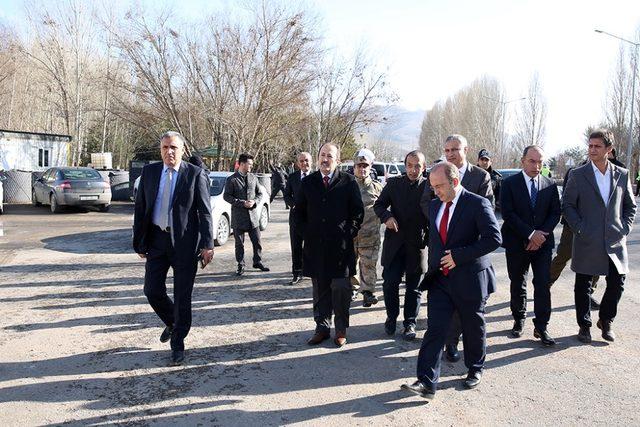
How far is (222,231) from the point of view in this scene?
34.3 ft

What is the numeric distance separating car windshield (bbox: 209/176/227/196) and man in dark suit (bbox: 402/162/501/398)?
24.7ft

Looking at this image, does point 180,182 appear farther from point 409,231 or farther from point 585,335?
point 585,335

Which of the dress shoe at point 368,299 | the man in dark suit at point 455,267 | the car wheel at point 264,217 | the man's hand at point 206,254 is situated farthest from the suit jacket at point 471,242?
the car wheel at point 264,217

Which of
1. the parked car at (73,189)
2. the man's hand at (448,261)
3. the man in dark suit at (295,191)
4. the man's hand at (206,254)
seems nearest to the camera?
the man's hand at (448,261)

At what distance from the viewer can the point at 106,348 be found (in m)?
4.70

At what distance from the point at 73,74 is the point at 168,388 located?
137 feet

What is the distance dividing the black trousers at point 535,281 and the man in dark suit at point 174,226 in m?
3.08

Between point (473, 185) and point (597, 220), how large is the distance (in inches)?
51.1

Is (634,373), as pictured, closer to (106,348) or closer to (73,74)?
(106,348)

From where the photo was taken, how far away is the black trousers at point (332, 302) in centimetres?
485

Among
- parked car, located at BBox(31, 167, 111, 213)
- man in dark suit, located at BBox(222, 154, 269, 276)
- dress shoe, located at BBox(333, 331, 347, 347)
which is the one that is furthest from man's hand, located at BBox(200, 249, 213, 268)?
parked car, located at BBox(31, 167, 111, 213)

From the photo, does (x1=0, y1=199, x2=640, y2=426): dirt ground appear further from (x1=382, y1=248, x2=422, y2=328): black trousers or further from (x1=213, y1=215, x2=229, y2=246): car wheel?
(x1=213, y1=215, x2=229, y2=246): car wheel

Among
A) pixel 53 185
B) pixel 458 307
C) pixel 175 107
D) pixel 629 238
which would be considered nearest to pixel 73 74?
pixel 175 107

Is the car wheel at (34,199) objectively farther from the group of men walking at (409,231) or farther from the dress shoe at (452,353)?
the dress shoe at (452,353)
